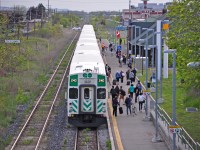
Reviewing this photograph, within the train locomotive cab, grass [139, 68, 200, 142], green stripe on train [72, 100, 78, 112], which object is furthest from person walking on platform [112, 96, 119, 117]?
green stripe on train [72, 100, 78, 112]

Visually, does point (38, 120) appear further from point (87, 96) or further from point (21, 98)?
point (21, 98)

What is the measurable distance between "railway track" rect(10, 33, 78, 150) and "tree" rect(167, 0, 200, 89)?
21.3ft

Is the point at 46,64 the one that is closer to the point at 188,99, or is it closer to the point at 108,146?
the point at 188,99

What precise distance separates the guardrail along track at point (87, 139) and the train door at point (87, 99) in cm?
102

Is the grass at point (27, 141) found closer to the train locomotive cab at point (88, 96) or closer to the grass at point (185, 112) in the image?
the train locomotive cab at point (88, 96)

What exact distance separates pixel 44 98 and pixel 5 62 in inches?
318

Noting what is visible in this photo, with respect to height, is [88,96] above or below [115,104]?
above

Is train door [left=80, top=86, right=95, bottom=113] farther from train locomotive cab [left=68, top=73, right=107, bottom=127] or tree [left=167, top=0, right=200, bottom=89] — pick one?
tree [left=167, top=0, right=200, bottom=89]

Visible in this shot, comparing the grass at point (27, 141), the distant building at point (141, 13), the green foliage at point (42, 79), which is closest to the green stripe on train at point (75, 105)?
the grass at point (27, 141)

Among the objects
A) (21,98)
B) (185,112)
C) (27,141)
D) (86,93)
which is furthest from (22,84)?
(27,141)

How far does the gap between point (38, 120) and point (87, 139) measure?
4.87m

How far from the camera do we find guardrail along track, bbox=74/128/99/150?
2120 centimetres

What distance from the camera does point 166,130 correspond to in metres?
21.6

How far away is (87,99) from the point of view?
23.9 meters
